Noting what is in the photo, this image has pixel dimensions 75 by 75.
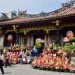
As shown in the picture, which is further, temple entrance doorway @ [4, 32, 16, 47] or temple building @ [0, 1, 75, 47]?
temple entrance doorway @ [4, 32, 16, 47]

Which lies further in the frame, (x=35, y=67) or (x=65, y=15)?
(x=65, y=15)

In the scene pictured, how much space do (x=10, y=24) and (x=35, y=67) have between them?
807 centimetres

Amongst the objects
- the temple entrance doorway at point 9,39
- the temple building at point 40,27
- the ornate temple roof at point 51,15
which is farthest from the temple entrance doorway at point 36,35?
Answer: the temple entrance doorway at point 9,39

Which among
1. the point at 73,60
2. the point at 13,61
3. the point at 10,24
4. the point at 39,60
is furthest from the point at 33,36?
the point at 73,60

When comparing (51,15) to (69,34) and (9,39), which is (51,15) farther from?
(9,39)

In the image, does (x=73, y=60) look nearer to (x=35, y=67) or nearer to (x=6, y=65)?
(x=35, y=67)

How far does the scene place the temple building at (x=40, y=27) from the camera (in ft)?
69.8

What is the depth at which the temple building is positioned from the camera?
69.8ft

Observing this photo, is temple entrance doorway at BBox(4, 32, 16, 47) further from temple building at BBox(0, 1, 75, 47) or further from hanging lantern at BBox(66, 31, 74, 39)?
hanging lantern at BBox(66, 31, 74, 39)

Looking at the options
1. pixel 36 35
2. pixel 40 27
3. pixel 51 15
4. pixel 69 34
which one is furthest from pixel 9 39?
pixel 69 34

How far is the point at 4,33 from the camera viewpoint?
89.8 ft

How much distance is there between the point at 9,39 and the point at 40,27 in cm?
419

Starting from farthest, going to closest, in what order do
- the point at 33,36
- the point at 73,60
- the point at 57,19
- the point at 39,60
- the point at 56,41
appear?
the point at 33,36 < the point at 56,41 < the point at 57,19 < the point at 39,60 < the point at 73,60

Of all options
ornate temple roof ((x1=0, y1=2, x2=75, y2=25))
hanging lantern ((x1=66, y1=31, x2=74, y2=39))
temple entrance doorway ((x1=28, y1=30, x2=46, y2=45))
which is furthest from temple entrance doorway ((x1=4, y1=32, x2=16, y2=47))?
hanging lantern ((x1=66, y1=31, x2=74, y2=39))
